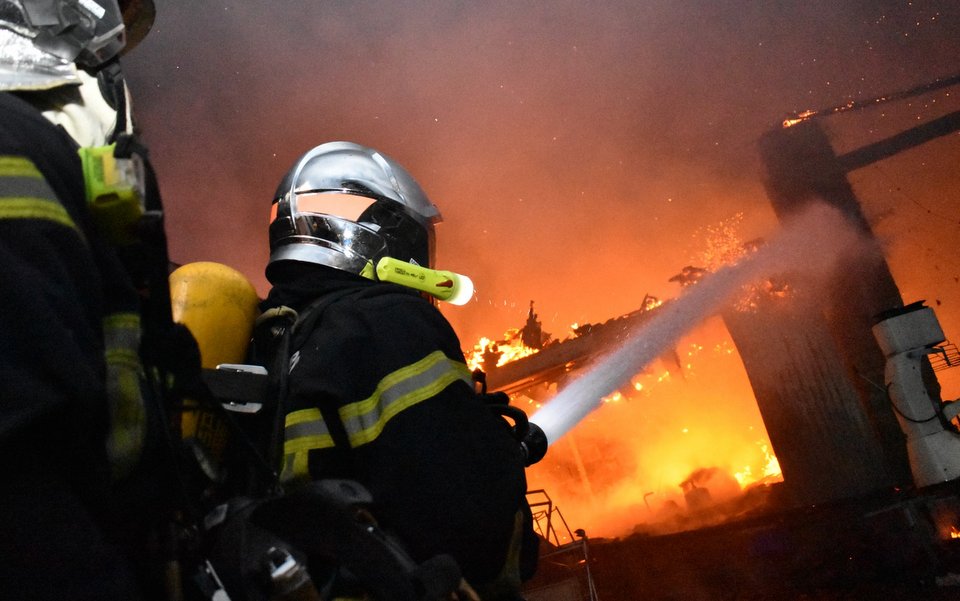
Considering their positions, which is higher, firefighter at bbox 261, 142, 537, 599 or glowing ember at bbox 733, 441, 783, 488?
firefighter at bbox 261, 142, 537, 599

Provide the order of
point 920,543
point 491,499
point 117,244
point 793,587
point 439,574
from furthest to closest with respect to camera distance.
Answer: point 793,587 → point 920,543 → point 491,499 → point 439,574 → point 117,244

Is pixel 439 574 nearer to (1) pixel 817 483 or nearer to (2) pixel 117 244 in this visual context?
(2) pixel 117 244

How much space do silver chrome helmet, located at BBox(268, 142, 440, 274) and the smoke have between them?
8104 mm

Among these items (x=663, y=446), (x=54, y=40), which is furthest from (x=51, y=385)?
(x=663, y=446)

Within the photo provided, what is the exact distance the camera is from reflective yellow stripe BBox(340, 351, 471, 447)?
1.66 m

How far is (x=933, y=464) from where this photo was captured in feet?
24.8

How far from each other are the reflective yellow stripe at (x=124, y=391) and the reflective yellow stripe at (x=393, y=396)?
751 mm

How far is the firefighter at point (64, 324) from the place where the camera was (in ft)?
2.33

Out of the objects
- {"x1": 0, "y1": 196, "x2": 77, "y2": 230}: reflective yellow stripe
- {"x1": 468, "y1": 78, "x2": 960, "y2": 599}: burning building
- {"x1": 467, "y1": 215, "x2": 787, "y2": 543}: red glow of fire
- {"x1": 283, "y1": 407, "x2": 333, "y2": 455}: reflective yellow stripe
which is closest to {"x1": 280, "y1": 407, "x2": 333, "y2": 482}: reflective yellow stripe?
{"x1": 283, "y1": 407, "x2": 333, "y2": 455}: reflective yellow stripe

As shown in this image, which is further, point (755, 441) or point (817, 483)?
point (755, 441)

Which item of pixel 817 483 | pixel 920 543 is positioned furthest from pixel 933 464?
pixel 817 483

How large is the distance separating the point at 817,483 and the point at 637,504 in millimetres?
10842

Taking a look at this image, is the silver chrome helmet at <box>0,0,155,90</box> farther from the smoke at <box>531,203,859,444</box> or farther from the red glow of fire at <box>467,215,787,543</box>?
the red glow of fire at <box>467,215,787,543</box>

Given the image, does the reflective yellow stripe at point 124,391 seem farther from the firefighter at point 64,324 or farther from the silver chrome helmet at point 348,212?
the silver chrome helmet at point 348,212
